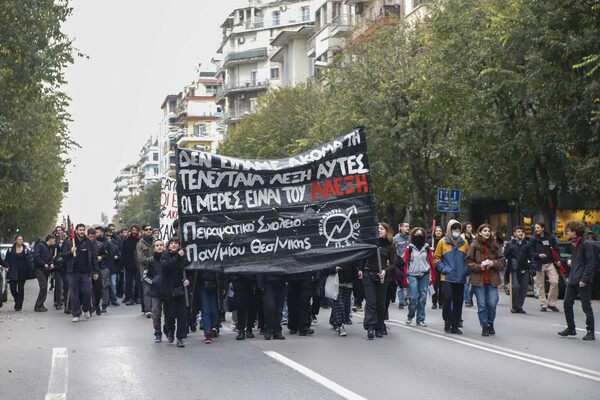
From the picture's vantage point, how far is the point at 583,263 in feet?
45.9

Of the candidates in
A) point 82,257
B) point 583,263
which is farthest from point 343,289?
point 82,257

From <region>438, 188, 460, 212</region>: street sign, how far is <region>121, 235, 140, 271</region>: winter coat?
38.9ft

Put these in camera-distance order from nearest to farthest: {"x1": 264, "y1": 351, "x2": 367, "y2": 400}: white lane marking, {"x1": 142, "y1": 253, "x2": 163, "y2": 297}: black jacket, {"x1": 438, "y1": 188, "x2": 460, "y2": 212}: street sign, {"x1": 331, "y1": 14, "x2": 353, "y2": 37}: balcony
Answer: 1. {"x1": 264, "y1": 351, "x2": 367, "y2": 400}: white lane marking
2. {"x1": 142, "y1": 253, "x2": 163, "y2": 297}: black jacket
3. {"x1": 438, "y1": 188, "x2": 460, "y2": 212}: street sign
4. {"x1": 331, "y1": 14, "x2": 353, "y2": 37}: balcony

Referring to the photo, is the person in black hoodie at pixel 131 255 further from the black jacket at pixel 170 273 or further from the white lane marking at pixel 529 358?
the white lane marking at pixel 529 358

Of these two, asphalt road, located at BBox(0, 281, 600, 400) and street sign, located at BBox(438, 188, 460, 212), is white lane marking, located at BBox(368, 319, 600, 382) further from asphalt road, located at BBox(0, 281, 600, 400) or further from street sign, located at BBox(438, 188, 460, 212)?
street sign, located at BBox(438, 188, 460, 212)

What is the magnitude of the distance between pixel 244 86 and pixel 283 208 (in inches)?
3380

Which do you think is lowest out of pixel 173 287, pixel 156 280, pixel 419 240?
pixel 173 287

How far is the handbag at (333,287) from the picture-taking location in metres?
14.2

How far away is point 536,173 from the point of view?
28859mm

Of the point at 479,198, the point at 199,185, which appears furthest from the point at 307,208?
the point at 479,198

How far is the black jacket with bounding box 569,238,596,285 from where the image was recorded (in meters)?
13.8

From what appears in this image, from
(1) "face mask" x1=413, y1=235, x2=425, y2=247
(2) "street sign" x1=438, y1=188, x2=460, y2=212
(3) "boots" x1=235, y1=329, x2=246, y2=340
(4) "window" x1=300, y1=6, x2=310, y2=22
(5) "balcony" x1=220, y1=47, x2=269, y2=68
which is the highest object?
(4) "window" x1=300, y1=6, x2=310, y2=22

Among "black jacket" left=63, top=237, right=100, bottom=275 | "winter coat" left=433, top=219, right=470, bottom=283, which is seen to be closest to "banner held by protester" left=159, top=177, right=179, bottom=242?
"black jacket" left=63, top=237, right=100, bottom=275

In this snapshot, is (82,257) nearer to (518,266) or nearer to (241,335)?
(241,335)
